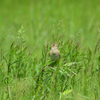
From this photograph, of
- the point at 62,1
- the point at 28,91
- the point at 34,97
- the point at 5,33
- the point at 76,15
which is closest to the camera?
the point at 34,97

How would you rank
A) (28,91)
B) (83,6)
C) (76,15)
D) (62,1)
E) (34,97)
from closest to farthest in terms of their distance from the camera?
1. (34,97)
2. (28,91)
3. (76,15)
4. (83,6)
5. (62,1)

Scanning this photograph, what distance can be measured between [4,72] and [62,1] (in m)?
7.54

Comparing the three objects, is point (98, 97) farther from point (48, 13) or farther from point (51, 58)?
point (48, 13)

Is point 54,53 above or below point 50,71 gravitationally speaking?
above

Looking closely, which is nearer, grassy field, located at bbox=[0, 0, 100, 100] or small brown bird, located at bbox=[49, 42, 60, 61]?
grassy field, located at bbox=[0, 0, 100, 100]

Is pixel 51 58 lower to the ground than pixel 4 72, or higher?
higher

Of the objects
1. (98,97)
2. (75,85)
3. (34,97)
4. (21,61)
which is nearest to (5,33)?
(21,61)

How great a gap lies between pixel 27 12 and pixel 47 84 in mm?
6193

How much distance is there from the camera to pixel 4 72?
89.5 inches

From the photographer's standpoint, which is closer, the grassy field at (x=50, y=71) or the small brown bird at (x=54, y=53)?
the grassy field at (x=50, y=71)

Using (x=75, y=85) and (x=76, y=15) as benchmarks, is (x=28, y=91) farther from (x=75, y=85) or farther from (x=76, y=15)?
(x=76, y=15)

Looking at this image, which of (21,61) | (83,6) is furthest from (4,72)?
(83,6)

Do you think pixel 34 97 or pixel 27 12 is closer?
pixel 34 97

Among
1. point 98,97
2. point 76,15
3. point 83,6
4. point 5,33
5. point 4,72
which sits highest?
point 83,6
